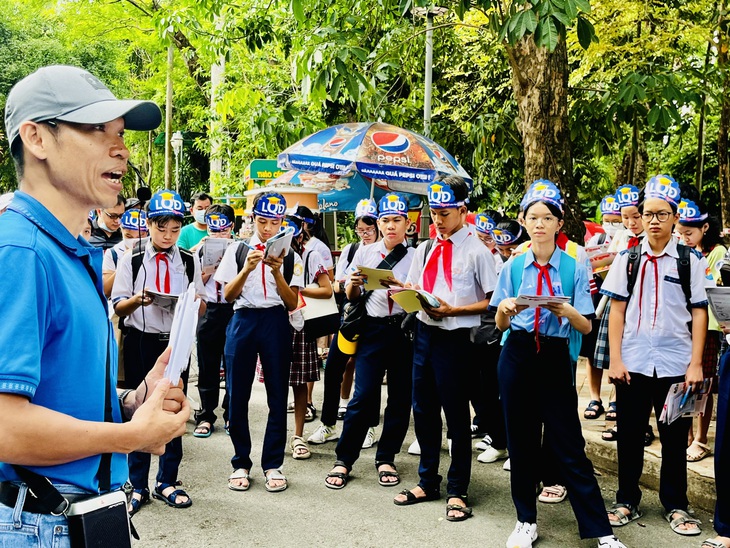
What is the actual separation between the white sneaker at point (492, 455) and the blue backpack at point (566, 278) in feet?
6.69

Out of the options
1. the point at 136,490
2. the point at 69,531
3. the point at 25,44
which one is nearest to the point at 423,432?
the point at 136,490

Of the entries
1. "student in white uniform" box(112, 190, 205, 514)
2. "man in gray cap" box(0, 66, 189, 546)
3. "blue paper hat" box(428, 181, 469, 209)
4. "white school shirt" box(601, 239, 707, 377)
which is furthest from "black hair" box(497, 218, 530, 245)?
"man in gray cap" box(0, 66, 189, 546)

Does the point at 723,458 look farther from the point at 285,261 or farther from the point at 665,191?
the point at 285,261

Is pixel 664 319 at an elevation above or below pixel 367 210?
below

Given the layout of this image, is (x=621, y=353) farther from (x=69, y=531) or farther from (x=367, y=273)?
(x=69, y=531)

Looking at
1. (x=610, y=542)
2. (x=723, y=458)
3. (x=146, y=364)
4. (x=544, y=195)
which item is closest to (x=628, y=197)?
(x=544, y=195)

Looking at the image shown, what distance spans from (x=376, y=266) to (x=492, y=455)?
6.37ft

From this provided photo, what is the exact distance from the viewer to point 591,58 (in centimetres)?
1176

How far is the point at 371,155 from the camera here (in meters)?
9.58

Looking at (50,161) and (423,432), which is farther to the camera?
(423,432)

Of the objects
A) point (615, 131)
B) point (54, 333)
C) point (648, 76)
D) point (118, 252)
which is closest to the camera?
point (54, 333)

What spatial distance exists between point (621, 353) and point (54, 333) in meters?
Result: 4.19

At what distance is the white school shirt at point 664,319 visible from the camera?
5023 mm

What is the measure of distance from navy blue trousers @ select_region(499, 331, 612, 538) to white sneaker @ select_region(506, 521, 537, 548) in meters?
0.04
